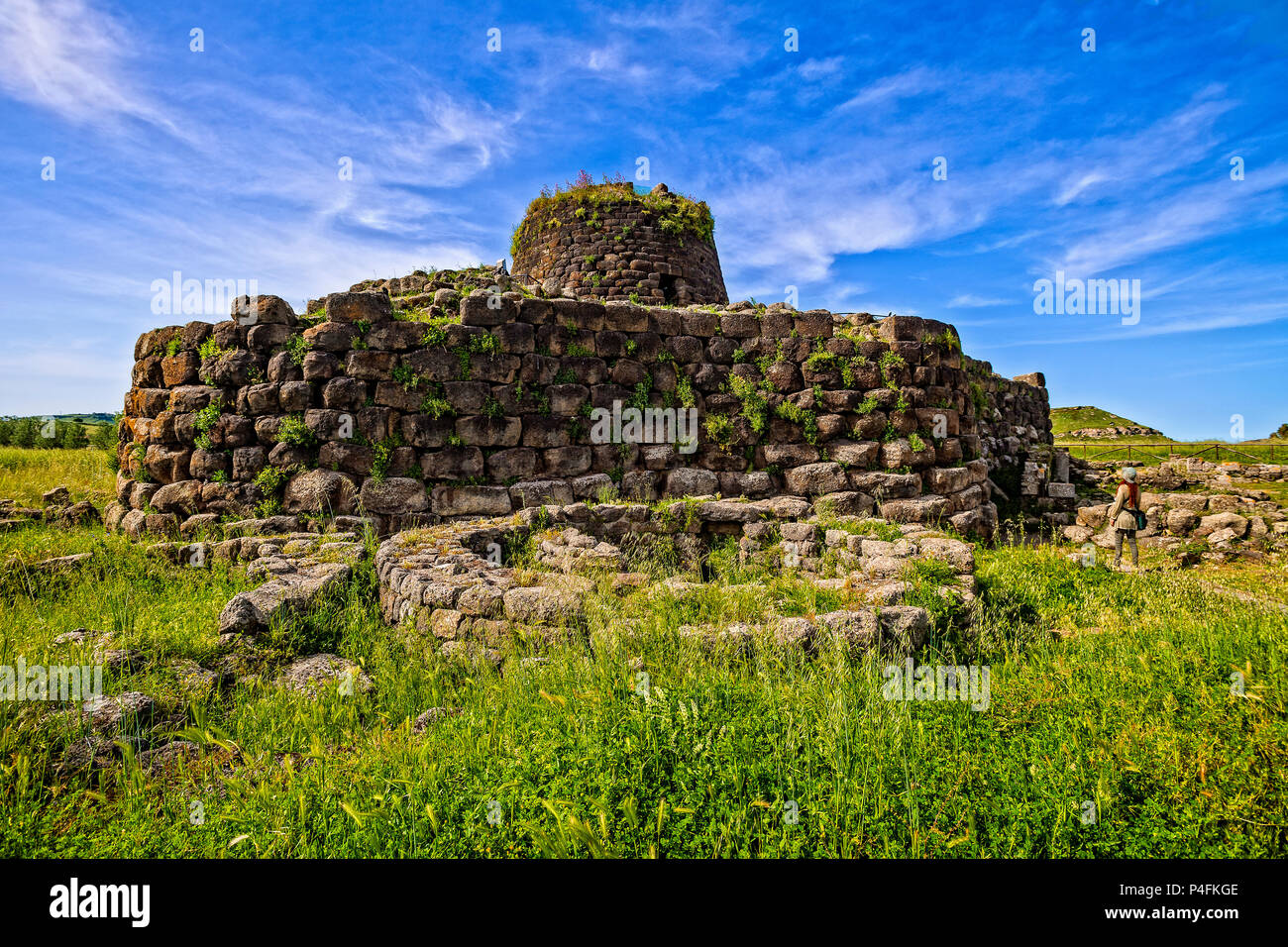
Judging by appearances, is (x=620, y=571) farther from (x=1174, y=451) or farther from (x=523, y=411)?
(x=1174, y=451)

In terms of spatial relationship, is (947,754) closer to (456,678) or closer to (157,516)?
(456,678)

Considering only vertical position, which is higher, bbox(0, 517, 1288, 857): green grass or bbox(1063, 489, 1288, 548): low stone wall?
bbox(1063, 489, 1288, 548): low stone wall

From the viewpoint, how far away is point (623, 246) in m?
13.7

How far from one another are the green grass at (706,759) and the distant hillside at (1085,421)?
34.3m

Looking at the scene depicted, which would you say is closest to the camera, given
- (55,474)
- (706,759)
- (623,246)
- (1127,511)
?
(706,759)

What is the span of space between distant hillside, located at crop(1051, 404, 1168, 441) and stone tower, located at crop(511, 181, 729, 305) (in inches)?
1071

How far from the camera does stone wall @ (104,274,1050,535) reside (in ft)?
26.1

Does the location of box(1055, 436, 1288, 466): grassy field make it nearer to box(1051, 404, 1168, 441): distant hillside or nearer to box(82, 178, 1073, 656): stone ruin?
box(1051, 404, 1168, 441): distant hillside

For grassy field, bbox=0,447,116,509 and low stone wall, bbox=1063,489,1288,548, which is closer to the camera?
grassy field, bbox=0,447,116,509

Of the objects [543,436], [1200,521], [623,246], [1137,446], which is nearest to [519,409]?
[543,436]

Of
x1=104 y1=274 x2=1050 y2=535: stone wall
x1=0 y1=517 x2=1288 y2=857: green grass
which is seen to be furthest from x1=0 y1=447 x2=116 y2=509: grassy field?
x1=0 y1=517 x2=1288 y2=857: green grass

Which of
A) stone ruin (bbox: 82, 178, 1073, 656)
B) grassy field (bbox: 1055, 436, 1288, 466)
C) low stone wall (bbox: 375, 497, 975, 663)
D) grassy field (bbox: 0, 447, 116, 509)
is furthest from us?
grassy field (bbox: 1055, 436, 1288, 466)

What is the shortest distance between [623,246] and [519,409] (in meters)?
6.74

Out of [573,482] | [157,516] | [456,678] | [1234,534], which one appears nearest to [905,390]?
[573,482]
